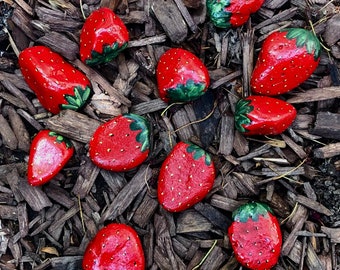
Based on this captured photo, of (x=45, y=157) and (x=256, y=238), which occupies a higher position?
(x=45, y=157)

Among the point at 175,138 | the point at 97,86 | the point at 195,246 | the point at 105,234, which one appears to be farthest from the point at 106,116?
the point at 195,246

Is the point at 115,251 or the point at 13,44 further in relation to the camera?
the point at 13,44

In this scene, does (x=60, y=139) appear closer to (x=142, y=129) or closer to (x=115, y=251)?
(x=142, y=129)

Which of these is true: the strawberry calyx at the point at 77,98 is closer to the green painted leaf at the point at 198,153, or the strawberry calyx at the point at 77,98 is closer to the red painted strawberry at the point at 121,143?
the red painted strawberry at the point at 121,143

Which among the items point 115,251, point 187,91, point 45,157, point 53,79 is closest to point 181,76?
point 187,91

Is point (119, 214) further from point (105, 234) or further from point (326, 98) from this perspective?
point (326, 98)

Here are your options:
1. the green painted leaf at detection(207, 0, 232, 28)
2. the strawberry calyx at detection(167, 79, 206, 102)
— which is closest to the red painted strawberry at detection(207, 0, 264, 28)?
→ the green painted leaf at detection(207, 0, 232, 28)
